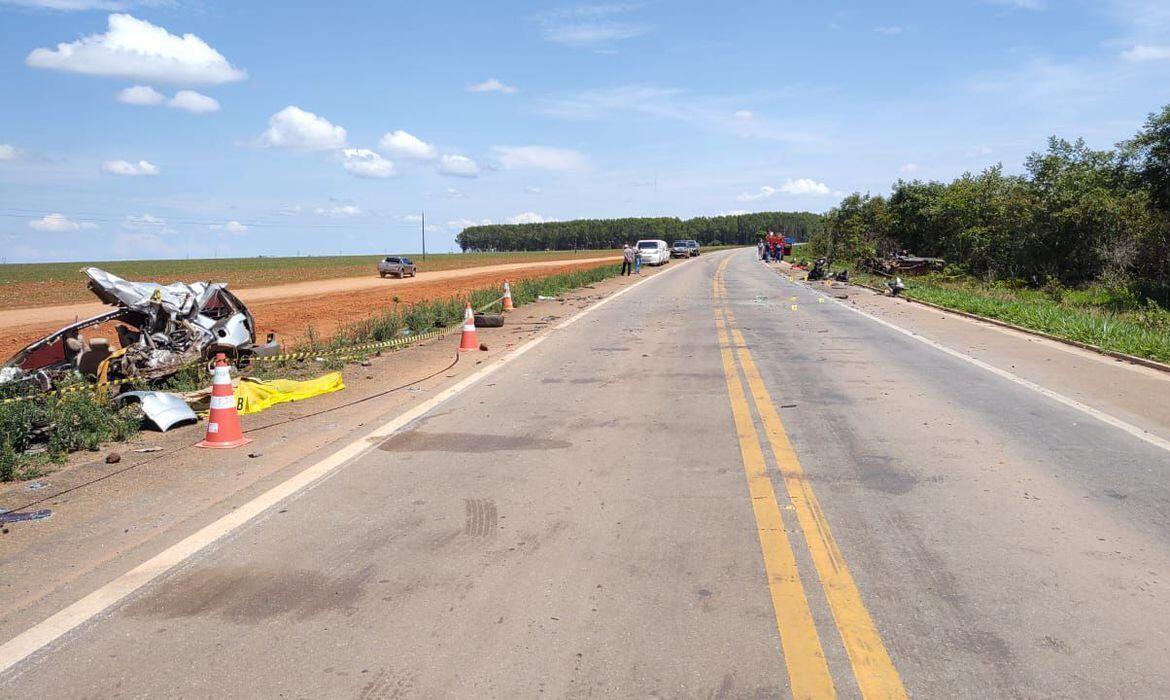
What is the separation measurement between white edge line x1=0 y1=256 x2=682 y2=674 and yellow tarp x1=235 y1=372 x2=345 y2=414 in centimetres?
190

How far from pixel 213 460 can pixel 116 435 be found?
153 cm

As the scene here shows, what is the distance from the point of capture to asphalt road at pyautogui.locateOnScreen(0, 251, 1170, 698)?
355 cm

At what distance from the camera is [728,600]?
4230 mm

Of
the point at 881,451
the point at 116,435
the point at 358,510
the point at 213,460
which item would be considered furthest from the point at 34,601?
the point at 881,451

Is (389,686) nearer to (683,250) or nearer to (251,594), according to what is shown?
(251,594)

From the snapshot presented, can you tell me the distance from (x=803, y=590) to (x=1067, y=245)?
92.6ft

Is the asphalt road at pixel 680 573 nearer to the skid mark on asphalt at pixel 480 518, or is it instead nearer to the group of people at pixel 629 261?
the skid mark on asphalt at pixel 480 518

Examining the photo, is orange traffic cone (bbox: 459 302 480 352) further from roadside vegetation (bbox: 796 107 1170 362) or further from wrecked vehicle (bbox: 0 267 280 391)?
roadside vegetation (bbox: 796 107 1170 362)

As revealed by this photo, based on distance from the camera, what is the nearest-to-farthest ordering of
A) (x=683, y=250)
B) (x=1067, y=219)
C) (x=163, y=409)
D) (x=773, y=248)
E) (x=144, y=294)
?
1. (x=163, y=409)
2. (x=144, y=294)
3. (x=1067, y=219)
4. (x=773, y=248)
5. (x=683, y=250)

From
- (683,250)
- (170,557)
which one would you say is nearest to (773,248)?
(683,250)

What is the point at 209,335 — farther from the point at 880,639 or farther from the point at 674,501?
the point at 880,639

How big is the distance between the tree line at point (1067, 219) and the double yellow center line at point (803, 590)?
71.4 ft

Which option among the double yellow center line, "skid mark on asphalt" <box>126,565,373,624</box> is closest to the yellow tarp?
"skid mark on asphalt" <box>126,565,373,624</box>

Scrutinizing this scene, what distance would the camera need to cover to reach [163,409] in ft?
28.4
